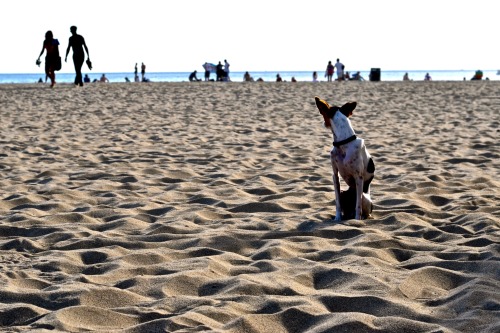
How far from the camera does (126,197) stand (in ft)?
22.7

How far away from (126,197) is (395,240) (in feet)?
8.92

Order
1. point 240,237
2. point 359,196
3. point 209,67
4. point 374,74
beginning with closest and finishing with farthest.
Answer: point 240,237 → point 359,196 → point 374,74 → point 209,67

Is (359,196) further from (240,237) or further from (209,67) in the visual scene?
(209,67)

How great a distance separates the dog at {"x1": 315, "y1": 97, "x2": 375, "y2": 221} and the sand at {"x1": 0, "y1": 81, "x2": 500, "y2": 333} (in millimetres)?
149

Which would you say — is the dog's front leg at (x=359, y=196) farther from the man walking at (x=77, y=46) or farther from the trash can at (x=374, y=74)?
the trash can at (x=374, y=74)

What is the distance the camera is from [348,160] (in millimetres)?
5582

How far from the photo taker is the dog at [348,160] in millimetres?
5531

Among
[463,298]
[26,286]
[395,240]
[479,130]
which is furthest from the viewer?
[479,130]

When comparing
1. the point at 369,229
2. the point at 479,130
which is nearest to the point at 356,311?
the point at 369,229

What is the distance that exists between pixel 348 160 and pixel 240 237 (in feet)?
3.13

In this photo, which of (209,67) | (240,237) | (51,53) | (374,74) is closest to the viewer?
(240,237)

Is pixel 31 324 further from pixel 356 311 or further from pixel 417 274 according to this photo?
pixel 417 274

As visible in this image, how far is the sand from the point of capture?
3748 millimetres

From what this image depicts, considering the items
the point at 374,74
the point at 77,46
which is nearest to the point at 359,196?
the point at 77,46
